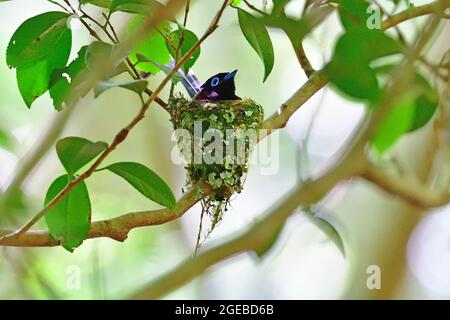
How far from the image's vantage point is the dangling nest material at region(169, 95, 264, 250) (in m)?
1.69

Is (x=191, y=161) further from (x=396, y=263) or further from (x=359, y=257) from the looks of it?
(x=359, y=257)

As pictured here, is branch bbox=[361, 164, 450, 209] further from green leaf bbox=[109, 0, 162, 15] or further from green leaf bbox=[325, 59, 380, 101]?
green leaf bbox=[109, 0, 162, 15]

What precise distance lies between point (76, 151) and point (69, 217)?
16cm

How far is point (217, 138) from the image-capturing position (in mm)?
1826

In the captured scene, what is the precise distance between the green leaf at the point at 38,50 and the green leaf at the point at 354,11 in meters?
0.52

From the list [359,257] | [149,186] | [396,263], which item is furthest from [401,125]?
[359,257]

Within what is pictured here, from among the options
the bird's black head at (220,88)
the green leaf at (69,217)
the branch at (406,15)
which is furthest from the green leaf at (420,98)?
the bird's black head at (220,88)

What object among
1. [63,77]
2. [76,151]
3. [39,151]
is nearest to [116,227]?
[76,151]

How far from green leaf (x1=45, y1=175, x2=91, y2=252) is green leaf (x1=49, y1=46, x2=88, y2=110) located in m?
0.18

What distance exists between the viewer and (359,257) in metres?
2.86

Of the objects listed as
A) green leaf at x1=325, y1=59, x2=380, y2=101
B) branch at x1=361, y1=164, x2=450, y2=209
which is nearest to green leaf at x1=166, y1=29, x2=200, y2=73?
green leaf at x1=325, y1=59, x2=380, y2=101

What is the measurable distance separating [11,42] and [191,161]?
55 centimetres

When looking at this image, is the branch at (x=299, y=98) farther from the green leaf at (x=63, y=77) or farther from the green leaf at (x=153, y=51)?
the green leaf at (x=63, y=77)

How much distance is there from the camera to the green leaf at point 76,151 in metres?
1.18
